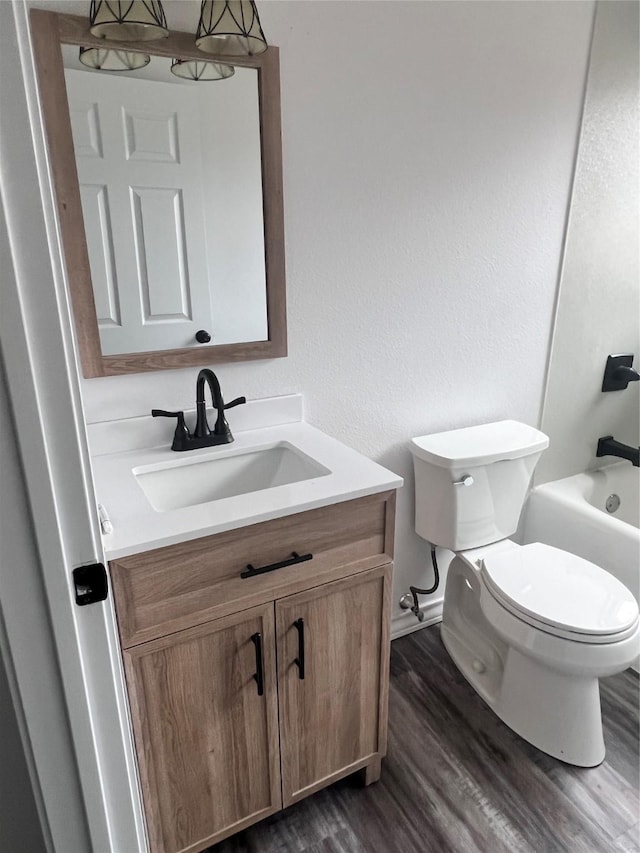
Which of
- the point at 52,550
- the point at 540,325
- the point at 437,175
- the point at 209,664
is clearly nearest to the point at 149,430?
the point at 209,664

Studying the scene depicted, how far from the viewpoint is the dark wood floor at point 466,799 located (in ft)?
4.55

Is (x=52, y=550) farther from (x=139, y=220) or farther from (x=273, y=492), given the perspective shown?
(x=139, y=220)

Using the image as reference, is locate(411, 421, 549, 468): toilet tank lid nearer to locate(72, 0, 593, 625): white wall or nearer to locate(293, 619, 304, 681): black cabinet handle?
locate(72, 0, 593, 625): white wall

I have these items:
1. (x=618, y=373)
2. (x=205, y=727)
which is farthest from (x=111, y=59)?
(x=618, y=373)

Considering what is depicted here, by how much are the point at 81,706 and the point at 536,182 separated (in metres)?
1.92

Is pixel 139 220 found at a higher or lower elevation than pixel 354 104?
lower

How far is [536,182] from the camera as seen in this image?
186 centimetres

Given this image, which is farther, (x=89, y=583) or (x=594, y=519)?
(x=594, y=519)

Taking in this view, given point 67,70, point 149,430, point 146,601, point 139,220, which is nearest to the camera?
point 146,601

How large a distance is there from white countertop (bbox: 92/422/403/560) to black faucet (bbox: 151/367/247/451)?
0.02 m

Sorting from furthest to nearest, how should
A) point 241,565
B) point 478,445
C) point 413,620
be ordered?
point 413,620 → point 478,445 → point 241,565

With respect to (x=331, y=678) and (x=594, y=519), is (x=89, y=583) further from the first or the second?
(x=594, y=519)

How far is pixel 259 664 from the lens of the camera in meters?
1.21

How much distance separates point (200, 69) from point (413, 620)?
186 cm
